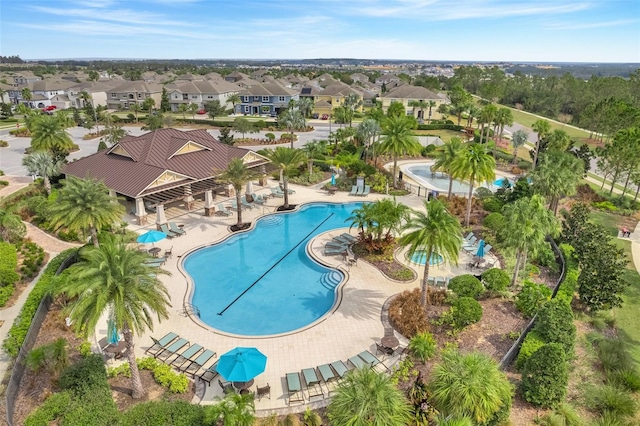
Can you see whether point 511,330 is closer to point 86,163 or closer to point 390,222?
point 390,222

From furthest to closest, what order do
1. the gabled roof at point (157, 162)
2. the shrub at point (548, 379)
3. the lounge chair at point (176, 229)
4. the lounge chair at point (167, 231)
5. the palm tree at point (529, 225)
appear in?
the gabled roof at point (157, 162)
the lounge chair at point (176, 229)
the lounge chair at point (167, 231)
the palm tree at point (529, 225)
the shrub at point (548, 379)

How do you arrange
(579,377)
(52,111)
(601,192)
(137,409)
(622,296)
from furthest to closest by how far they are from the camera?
(52,111)
(601,192)
(622,296)
(579,377)
(137,409)

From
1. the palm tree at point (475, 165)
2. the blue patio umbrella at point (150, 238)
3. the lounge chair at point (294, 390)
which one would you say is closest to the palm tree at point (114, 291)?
the lounge chair at point (294, 390)

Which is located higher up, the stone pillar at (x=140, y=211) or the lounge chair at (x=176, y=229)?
the stone pillar at (x=140, y=211)

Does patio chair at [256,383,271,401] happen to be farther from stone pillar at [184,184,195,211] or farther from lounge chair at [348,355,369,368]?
stone pillar at [184,184,195,211]

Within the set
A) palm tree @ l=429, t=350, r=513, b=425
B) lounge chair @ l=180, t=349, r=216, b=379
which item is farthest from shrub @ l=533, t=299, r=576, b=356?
lounge chair @ l=180, t=349, r=216, b=379

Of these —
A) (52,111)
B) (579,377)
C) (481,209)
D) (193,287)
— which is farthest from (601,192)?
(52,111)

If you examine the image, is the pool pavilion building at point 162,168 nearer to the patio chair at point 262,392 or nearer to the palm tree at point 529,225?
the patio chair at point 262,392
